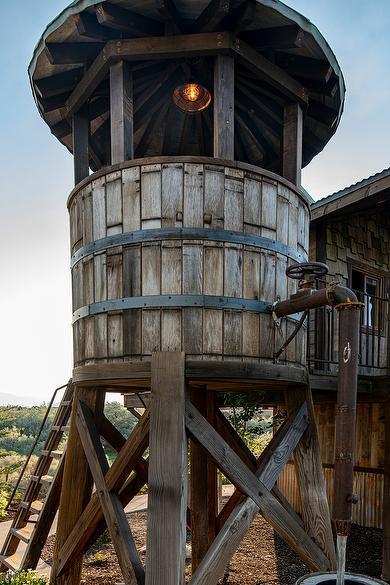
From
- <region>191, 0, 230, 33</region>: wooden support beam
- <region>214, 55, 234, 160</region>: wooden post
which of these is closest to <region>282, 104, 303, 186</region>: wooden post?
<region>214, 55, 234, 160</region>: wooden post

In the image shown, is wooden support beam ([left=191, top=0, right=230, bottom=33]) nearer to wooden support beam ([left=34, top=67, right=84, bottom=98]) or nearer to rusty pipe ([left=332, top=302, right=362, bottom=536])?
wooden support beam ([left=34, top=67, right=84, bottom=98])

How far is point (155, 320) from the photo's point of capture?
3543 mm

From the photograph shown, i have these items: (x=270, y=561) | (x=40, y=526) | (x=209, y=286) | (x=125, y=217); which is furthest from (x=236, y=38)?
(x=270, y=561)

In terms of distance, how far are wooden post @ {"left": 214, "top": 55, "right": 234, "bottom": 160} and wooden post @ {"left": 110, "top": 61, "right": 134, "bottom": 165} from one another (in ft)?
2.53

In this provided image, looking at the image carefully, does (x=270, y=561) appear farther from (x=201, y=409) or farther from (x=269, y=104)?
(x=269, y=104)

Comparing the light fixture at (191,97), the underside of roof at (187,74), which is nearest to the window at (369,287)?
the underside of roof at (187,74)

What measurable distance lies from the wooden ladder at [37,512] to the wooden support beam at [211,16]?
480 centimetres

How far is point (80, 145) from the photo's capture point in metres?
4.72

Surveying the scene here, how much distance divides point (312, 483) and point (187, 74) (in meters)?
4.41

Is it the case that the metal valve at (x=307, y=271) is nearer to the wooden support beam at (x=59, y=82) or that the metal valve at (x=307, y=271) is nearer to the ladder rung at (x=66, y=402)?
the wooden support beam at (x=59, y=82)

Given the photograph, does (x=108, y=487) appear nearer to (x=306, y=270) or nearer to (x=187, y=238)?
(x=187, y=238)

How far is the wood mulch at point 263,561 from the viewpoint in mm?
6207

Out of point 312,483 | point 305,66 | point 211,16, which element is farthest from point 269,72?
point 312,483

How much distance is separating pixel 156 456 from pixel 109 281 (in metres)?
1.44
